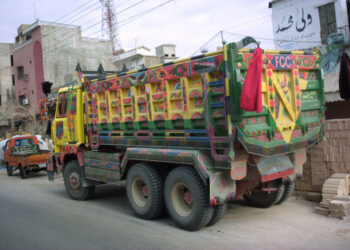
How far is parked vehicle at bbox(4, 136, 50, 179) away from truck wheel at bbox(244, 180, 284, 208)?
338 inches

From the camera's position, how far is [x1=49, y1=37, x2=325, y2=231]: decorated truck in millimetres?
5273

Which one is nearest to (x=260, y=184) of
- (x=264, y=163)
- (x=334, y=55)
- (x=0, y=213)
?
(x=264, y=163)

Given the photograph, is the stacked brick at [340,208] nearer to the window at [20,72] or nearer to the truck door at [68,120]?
the truck door at [68,120]

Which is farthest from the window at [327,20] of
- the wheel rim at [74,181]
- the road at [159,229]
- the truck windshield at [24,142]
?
the truck windshield at [24,142]

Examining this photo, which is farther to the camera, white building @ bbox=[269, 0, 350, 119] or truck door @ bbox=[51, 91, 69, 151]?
white building @ bbox=[269, 0, 350, 119]

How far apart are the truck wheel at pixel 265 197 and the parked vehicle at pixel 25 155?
338 inches

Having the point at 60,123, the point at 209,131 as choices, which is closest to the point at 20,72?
the point at 60,123

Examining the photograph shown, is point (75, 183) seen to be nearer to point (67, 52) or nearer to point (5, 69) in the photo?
point (67, 52)

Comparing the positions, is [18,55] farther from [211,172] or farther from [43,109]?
[211,172]

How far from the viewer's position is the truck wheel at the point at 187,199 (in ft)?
18.3

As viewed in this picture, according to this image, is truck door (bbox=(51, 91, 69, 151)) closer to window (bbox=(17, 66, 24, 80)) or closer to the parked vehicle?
the parked vehicle

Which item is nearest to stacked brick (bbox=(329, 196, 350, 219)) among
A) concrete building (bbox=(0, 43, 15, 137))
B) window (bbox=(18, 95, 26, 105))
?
window (bbox=(18, 95, 26, 105))

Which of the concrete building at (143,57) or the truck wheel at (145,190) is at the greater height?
the concrete building at (143,57)

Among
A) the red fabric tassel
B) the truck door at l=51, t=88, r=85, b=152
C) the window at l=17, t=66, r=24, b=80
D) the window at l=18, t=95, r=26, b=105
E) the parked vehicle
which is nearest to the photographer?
the red fabric tassel
